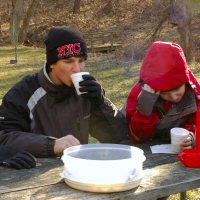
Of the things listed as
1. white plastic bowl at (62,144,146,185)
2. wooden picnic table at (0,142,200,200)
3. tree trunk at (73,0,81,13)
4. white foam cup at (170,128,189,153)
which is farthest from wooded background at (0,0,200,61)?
white plastic bowl at (62,144,146,185)

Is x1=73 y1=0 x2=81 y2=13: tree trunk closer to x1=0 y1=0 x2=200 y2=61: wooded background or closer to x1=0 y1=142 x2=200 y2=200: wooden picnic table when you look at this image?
x1=0 y1=0 x2=200 y2=61: wooded background

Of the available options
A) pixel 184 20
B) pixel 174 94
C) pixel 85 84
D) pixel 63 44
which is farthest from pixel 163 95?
pixel 184 20

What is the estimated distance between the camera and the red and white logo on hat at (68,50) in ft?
9.07

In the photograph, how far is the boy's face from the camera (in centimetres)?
275

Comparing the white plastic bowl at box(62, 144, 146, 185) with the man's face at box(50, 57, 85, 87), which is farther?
the man's face at box(50, 57, 85, 87)

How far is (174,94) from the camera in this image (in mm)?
2758

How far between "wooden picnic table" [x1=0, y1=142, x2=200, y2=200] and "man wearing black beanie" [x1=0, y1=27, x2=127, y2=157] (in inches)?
15.7

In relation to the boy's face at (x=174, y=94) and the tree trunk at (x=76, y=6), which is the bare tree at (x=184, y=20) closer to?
the boy's face at (x=174, y=94)

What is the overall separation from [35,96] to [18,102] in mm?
109

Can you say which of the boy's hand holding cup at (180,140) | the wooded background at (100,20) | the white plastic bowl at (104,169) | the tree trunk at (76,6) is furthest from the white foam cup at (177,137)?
the tree trunk at (76,6)

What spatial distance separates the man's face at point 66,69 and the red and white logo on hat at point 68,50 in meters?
0.03

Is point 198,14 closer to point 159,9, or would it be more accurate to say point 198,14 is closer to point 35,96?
point 159,9

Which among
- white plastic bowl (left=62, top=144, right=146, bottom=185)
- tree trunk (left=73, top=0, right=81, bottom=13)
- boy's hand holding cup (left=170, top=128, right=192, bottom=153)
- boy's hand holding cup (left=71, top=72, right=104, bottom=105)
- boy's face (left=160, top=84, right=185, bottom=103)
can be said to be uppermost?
tree trunk (left=73, top=0, right=81, bottom=13)

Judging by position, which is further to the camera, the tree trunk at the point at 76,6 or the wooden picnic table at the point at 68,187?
the tree trunk at the point at 76,6
